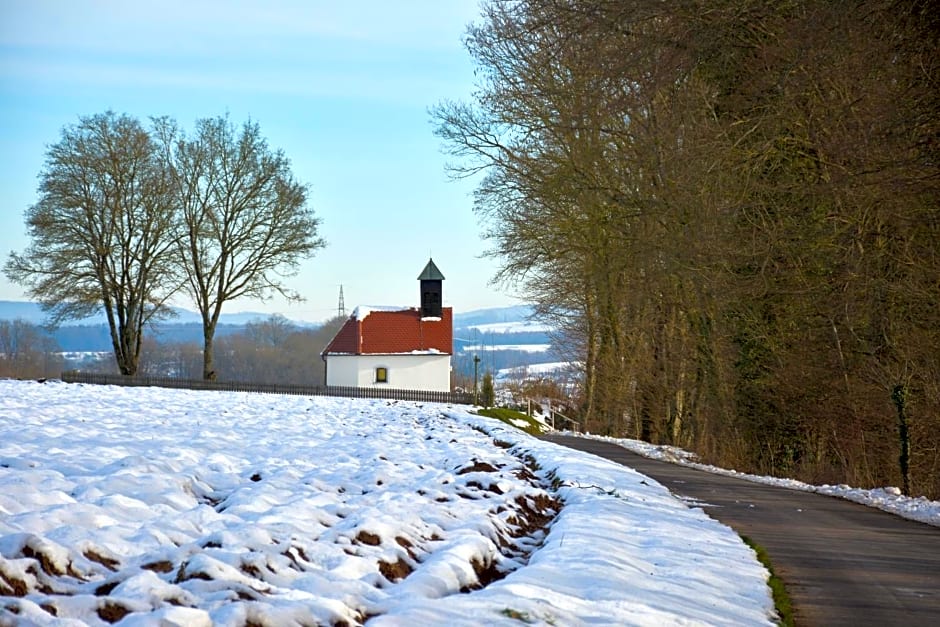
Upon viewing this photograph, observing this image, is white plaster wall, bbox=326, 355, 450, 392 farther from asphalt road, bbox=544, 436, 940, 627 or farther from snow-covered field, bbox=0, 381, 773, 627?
snow-covered field, bbox=0, 381, 773, 627

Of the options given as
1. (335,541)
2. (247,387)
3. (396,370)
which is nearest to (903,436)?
(335,541)

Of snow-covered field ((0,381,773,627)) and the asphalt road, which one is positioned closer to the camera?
snow-covered field ((0,381,773,627))

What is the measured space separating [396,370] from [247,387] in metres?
14.9

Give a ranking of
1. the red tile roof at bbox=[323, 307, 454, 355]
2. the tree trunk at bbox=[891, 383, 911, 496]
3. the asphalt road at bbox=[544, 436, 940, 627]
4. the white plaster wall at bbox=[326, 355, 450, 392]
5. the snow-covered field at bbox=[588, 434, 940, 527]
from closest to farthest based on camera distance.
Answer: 1. the asphalt road at bbox=[544, 436, 940, 627]
2. the snow-covered field at bbox=[588, 434, 940, 527]
3. the tree trunk at bbox=[891, 383, 911, 496]
4. the white plaster wall at bbox=[326, 355, 450, 392]
5. the red tile roof at bbox=[323, 307, 454, 355]

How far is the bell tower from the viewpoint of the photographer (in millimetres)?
59156

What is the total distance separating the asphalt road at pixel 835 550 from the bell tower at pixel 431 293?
1754 inches

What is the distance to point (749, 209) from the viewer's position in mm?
19328

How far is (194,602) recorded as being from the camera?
4.71 metres

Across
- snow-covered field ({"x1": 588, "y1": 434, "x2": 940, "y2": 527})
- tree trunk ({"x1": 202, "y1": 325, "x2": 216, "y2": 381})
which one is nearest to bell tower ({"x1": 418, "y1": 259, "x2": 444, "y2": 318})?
tree trunk ({"x1": 202, "y1": 325, "x2": 216, "y2": 381})

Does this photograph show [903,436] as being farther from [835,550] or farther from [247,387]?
[247,387]

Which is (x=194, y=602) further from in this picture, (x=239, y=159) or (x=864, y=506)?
(x=239, y=159)

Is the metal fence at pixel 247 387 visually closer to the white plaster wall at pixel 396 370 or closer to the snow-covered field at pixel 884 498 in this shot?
the white plaster wall at pixel 396 370

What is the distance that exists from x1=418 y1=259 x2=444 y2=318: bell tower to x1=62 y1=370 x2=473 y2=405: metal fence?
13116 millimetres

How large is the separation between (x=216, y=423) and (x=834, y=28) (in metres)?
11.0
